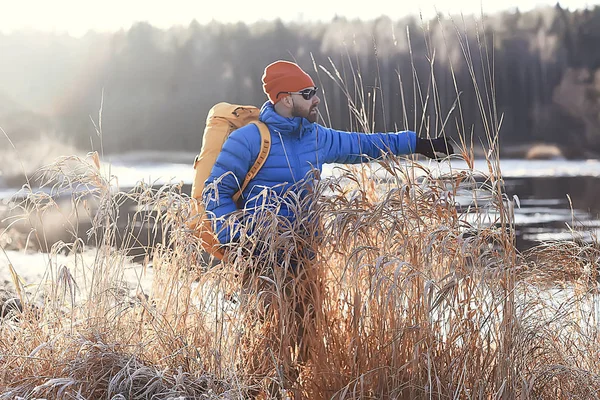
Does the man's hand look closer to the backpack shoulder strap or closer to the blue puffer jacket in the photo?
the blue puffer jacket

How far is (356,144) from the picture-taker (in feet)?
10.8

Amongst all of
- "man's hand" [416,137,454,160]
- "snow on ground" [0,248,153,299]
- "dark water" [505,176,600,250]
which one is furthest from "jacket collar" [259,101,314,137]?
"dark water" [505,176,600,250]

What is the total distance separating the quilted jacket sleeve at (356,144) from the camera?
322 cm

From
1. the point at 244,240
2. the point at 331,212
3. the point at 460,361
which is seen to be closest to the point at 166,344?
the point at 244,240

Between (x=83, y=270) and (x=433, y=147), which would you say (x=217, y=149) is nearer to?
(x=83, y=270)

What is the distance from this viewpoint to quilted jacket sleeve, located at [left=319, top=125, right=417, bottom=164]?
3219 mm

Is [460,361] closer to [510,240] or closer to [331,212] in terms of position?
[510,240]

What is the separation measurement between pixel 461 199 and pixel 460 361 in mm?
632

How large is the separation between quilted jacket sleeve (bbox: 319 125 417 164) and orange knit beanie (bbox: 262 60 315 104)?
24 cm

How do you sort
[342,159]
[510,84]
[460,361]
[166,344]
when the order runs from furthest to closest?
[510,84]
[342,159]
[166,344]
[460,361]

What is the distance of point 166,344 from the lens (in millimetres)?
2562

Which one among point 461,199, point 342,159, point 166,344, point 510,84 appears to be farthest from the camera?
point 510,84

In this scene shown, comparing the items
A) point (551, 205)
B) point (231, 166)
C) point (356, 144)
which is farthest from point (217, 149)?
point (551, 205)

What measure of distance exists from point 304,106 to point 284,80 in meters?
0.14
